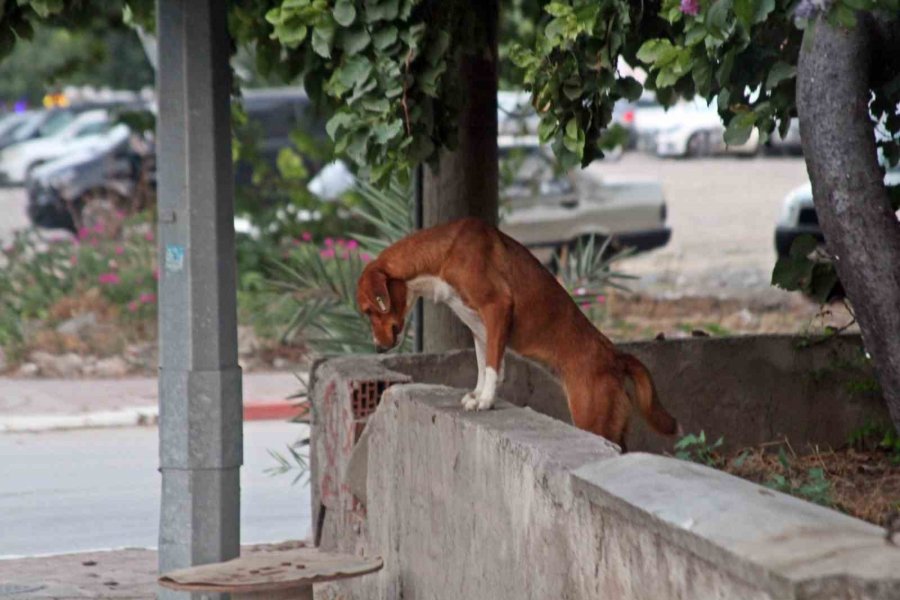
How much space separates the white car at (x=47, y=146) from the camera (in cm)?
3453

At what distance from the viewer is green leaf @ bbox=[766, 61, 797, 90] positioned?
5582mm

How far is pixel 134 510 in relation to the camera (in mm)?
10570

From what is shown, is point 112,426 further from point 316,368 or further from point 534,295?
point 534,295

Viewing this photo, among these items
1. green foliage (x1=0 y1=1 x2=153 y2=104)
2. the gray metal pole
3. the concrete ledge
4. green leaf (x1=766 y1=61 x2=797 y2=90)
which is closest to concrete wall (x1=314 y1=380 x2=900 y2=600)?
the concrete ledge

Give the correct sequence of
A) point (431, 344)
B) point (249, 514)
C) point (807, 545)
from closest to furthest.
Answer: point (807, 545) < point (431, 344) < point (249, 514)

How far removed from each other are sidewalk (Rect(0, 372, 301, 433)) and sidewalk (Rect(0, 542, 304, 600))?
466 cm

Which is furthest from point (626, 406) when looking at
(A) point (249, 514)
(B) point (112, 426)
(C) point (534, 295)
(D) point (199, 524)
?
(B) point (112, 426)

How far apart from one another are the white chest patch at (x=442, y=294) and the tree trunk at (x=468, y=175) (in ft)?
6.79

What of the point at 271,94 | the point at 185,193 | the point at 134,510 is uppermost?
the point at 271,94

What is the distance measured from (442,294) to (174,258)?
3.30 ft

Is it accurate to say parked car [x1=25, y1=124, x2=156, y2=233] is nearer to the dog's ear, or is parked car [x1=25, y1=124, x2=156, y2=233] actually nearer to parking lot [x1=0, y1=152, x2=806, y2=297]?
parking lot [x1=0, y1=152, x2=806, y2=297]

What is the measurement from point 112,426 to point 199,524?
782cm

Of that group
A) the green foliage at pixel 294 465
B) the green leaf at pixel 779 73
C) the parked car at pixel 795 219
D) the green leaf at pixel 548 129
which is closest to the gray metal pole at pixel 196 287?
the green leaf at pixel 548 129

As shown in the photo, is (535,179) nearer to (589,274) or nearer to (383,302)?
(589,274)
